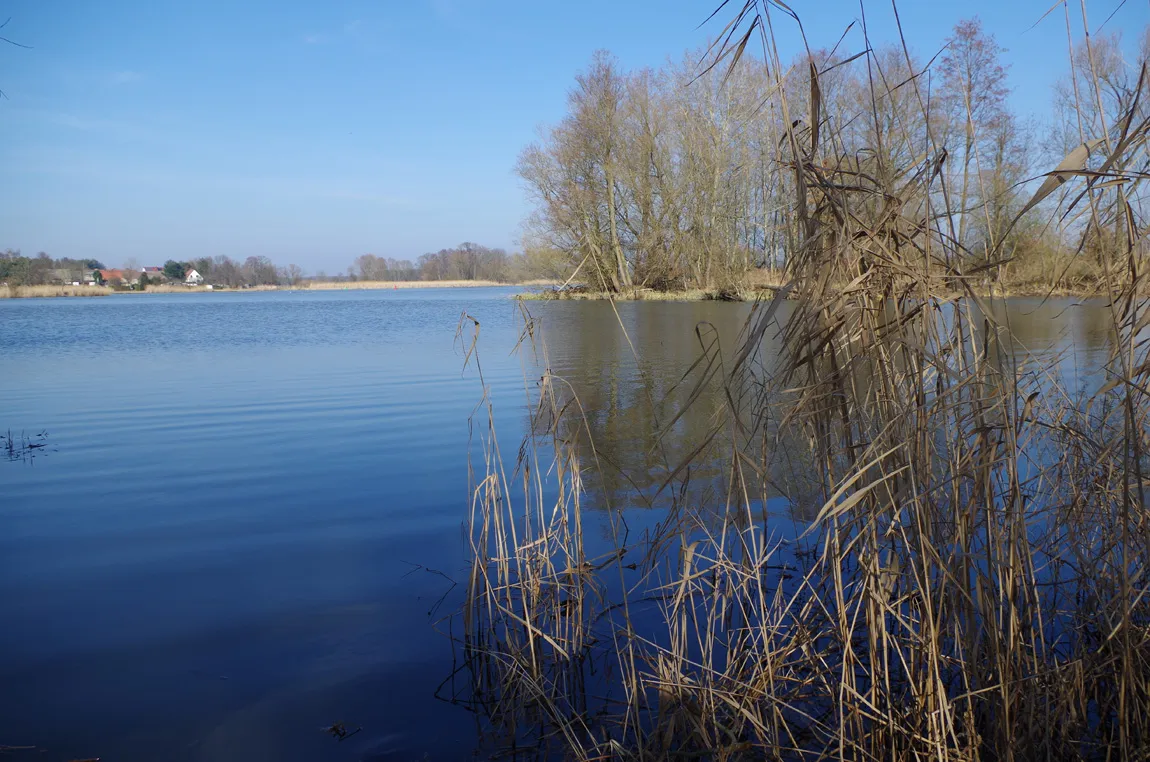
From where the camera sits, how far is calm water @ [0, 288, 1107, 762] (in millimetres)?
2656

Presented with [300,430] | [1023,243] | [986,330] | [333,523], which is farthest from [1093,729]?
[300,430]

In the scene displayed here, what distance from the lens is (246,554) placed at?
13.6 ft

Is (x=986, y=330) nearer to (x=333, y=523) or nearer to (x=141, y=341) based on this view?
(x=333, y=523)

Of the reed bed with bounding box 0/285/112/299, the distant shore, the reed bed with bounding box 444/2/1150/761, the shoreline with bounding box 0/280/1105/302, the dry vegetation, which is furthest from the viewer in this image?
the dry vegetation

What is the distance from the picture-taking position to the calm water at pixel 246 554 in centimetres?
266

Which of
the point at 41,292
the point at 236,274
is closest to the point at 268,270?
the point at 236,274

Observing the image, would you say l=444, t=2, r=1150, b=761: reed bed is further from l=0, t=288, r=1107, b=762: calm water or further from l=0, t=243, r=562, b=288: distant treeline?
l=0, t=243, r=562, b=288: distant treeline

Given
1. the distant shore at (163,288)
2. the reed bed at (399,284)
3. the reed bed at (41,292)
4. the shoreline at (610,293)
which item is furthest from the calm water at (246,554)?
the reed bed at (399,284)

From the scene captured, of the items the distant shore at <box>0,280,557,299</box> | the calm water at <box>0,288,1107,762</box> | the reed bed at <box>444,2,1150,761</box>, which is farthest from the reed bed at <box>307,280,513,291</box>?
Result: the reed bed at <box>444,2,1150,761</box>

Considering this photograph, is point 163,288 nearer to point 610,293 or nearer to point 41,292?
point 41,292

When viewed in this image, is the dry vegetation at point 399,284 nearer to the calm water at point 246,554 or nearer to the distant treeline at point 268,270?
the distant treeline at point 268,270

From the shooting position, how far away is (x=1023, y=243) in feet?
8.52

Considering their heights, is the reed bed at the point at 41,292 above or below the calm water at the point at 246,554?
above

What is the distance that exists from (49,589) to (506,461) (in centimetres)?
304
